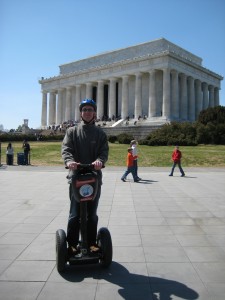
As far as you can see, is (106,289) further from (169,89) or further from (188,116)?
(188,116)

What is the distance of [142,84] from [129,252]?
Answer: 2689 inches

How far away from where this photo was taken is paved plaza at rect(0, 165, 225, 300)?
4.11 metres

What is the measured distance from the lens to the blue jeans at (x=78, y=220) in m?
4.80

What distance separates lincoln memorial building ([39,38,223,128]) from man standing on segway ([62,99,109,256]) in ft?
184

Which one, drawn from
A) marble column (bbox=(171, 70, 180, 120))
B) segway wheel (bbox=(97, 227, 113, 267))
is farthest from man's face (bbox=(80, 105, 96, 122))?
marble column (bbox=(171, 70, 180, 120))

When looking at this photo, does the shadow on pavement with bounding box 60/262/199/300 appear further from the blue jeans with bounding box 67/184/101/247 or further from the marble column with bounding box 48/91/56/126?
the marble column with bounding box 48/91/56/126

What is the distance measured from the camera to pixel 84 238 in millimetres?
4602

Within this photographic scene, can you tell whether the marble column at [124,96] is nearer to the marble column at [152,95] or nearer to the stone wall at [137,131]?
the marble column at [152,95]

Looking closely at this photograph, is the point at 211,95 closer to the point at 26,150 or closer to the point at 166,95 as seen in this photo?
the point at 166,95

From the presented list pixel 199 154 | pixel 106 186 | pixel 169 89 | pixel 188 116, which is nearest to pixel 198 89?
pixel 188 116

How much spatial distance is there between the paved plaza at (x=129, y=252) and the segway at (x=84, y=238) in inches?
6.1

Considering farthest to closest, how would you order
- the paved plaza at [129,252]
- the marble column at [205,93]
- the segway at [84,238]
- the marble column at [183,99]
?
the marble column at [205,93]
the marble column at [183,99]
the segway at [84,238]
the paved plaza at [129,252]

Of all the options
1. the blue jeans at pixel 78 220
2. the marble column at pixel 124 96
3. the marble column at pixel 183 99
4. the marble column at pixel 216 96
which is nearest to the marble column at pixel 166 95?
the marble column at pixel 183 99

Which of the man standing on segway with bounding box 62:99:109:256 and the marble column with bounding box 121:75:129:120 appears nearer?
the man standing on segway with bounding box 62:99:109:256
